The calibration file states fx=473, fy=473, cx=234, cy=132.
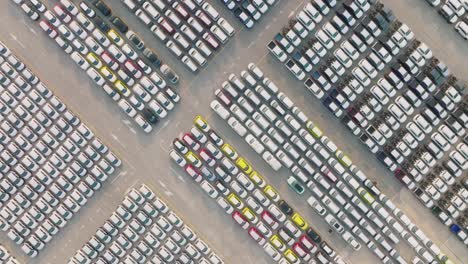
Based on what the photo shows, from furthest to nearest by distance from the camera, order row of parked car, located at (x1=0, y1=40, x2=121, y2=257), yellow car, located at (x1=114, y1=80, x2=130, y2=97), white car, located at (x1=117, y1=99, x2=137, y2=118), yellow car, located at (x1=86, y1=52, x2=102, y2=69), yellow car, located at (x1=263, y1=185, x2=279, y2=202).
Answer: yellow car, located at (x1=263, y1=185, x2=279, y2=202) → row of parked car, located at (x1=0, y1=40, x2=121, y2=257) → white car, located at (x1=117, y1=99, x2=137, y2=118) → yellow car, located at (x1=114, y1=80, x2=130, y2=97) → yellow car, located at (x1=86, y1=52, x2=102, y2=69)

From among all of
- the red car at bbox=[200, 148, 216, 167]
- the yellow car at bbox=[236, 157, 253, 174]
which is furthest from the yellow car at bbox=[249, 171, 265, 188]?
the red car at bbox=[200, 148, 216, 167]

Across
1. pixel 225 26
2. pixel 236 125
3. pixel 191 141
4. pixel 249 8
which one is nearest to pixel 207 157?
pixel 191 141

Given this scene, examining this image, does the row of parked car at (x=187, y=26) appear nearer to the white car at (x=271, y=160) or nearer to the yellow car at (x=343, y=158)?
the white car at (x=271, y=160)

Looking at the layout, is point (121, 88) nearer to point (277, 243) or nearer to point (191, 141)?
point (191, 141)

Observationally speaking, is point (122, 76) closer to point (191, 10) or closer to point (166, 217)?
point (191, 10)

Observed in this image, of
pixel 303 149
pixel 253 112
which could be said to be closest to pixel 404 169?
pixel 303 149

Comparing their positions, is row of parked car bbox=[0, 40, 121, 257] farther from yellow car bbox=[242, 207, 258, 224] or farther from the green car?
the green car
